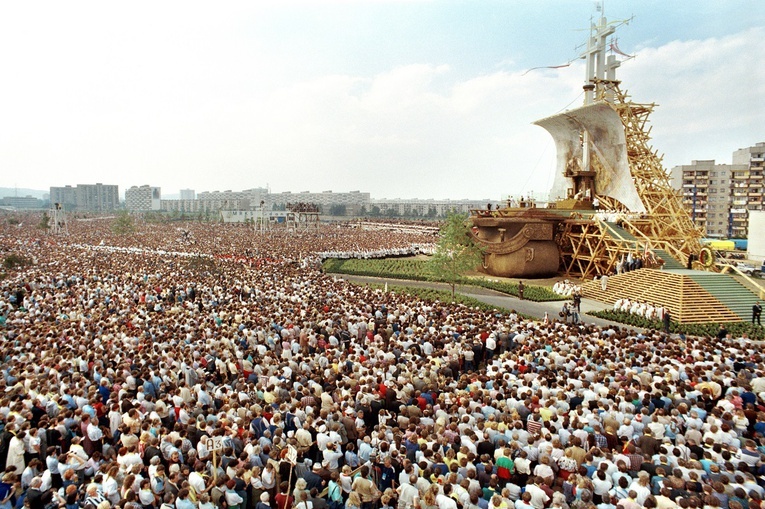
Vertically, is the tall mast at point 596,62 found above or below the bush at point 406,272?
above

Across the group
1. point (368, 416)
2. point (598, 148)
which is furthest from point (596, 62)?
point (368, 416)

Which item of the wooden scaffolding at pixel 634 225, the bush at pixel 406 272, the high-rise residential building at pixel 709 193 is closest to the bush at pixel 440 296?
the bush at pixel 406 272

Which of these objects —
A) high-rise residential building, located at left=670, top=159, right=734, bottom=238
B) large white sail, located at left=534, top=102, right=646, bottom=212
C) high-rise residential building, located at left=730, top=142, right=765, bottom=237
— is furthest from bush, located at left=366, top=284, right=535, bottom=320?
high-rise residential building, located at left=670, top=159, right=734, bottom=238

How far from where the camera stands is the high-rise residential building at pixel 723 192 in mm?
78375

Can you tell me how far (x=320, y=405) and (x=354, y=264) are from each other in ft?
95.3

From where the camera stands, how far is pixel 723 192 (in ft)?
279

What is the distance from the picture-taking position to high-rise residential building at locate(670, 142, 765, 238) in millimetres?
78375

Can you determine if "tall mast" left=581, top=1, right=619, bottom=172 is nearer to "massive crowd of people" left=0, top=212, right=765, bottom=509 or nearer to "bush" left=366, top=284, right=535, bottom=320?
"bush" left=366, top=284, right=535, bottom=320

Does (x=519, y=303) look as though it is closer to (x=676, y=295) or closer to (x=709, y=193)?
(x=676, y=295)

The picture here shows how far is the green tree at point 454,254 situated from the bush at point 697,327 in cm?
785

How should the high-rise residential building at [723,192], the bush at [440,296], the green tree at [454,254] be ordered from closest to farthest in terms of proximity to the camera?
the bush at [440,296]
the green tree at [454,254]
the high-rise residential building at [723,192]

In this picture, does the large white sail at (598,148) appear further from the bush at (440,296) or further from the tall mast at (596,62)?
the bush at (440,296)

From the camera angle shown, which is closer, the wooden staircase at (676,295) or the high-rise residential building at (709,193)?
the wooden staircase at (676,295)

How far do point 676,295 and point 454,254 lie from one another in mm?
10517
